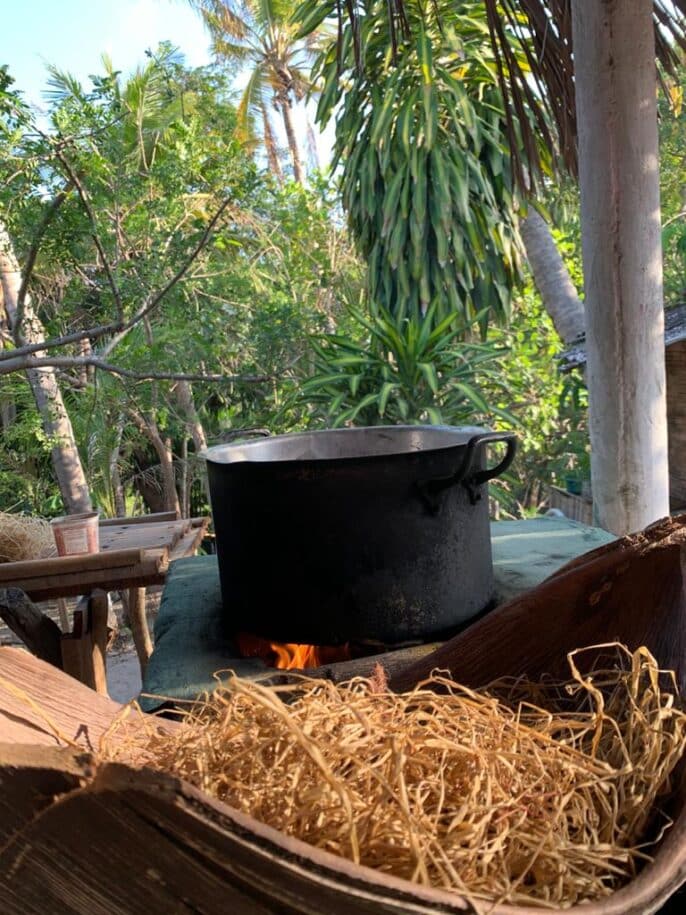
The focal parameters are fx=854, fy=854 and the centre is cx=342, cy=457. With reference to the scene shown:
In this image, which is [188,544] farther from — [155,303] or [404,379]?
[404,379]

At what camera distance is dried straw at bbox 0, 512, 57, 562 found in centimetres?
Result: 288

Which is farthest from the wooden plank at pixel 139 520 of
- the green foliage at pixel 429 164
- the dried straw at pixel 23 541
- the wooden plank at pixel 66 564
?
the green foliage at pixel 429 164

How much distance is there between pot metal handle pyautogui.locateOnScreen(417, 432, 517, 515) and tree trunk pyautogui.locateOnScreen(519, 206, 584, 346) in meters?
5.68

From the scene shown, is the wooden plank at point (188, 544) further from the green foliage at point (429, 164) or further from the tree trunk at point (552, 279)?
the tree trunk at point (552, 279)

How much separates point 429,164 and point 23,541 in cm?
518

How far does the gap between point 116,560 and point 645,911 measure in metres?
2.27

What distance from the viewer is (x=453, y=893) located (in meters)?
0.53

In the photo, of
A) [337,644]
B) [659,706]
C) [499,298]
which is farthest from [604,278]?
[499,298]

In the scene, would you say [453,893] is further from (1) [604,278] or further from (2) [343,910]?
(1) [604,278]

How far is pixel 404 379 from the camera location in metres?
5.39

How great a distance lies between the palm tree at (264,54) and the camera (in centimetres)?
1505

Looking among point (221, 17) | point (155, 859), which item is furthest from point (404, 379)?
point (221, 17)

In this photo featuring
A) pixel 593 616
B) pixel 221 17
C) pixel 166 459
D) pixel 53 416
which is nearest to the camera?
pixel 593 616

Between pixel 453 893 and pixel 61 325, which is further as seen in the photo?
pixel 61 325
